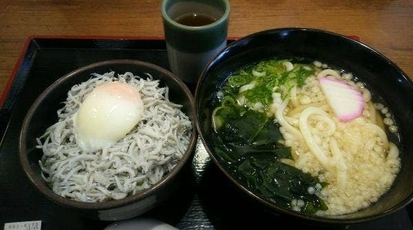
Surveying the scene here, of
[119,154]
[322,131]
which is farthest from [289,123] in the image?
[119,154]

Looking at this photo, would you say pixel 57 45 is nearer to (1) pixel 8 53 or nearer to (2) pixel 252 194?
(1) pixel 8 53

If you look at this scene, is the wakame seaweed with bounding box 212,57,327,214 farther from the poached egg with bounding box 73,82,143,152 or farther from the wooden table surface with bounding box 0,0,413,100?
the wooden table surface with bounding box 0,0,413,100

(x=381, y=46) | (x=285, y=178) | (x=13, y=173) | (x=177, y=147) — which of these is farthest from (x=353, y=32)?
(x=13, y=173)

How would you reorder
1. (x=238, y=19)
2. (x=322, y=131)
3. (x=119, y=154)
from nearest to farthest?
(x=119, y=154), (x=322, y=131), (x=238, y=19)

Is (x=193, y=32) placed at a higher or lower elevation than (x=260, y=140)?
higher

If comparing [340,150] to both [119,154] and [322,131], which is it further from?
[119,154]

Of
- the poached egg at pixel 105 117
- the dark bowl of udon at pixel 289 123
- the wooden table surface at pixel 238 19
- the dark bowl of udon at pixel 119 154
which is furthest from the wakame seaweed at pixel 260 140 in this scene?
the wooden table surface at pixel 238 19

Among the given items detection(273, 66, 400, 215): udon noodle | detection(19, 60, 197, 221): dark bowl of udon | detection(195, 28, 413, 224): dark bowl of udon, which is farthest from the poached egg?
detection(273, 66, 400, 215): udon noodle

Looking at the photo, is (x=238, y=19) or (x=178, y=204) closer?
(x=178, y=204)
